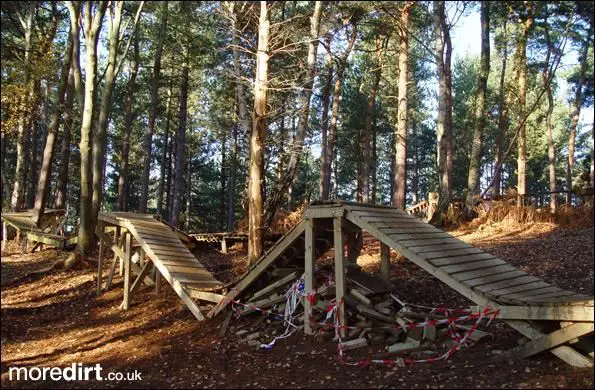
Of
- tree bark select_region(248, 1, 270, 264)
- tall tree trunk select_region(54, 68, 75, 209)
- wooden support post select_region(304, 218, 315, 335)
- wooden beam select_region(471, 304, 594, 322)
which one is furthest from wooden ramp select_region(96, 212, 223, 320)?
tall tree trunk select_region(54, 68, 75, 209)

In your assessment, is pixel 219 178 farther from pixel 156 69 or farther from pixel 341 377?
pixel 341 377

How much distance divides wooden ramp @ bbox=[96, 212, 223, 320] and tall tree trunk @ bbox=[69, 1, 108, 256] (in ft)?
5.80

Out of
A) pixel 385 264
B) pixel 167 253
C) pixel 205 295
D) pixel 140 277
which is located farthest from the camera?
pixel 140 277

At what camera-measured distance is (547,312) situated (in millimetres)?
4484

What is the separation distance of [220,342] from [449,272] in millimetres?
3272

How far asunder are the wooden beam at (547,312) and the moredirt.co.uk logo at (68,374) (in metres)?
4.11

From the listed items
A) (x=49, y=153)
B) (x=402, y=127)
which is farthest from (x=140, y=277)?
(x=402, y=127)

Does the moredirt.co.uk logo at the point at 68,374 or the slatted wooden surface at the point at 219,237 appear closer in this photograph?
the moredirt.co.uk logo at the point at 68,374

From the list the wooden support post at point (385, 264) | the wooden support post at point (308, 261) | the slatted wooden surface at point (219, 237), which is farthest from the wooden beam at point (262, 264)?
the slatted wooden surface at point (219, 237)

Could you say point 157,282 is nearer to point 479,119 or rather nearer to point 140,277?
point 140,277

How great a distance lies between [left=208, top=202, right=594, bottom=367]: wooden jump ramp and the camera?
14.5ft

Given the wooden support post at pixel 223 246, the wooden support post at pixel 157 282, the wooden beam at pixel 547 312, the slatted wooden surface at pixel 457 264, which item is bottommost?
the wooden support post at pixel 157 282

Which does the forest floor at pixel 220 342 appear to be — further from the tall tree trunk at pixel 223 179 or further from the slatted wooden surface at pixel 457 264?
the tall tree trunk at pixel 223 179

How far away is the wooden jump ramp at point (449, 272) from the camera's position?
174 inches
